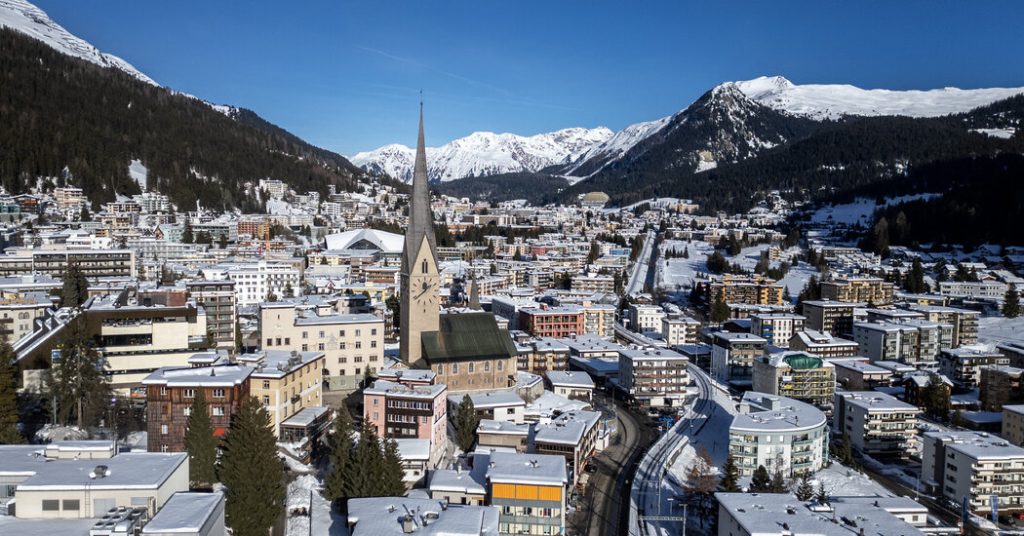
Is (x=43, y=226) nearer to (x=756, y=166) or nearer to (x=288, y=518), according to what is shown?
(x=288, y=518)

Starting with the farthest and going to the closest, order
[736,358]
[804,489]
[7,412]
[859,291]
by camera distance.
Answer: [859,291] < [736,358] < [804,489] < [7,412]

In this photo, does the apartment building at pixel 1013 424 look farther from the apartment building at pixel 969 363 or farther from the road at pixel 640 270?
the road at pixel 640 270

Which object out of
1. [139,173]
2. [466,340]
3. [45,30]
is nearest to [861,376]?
[466,340]

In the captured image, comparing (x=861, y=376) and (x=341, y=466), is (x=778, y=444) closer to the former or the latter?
(x=861, y=376)

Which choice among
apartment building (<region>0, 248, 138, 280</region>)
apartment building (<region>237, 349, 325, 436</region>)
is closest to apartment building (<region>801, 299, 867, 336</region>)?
apartment building (<region>237, 349, 325, 436</region>)

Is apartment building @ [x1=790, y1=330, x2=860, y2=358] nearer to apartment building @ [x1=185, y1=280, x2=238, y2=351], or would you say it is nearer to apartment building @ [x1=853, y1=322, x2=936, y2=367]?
apartment building @ [x1=853, y1=322, x2=936, y2=367]

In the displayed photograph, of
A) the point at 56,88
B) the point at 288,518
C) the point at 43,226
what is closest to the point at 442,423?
the point at 288,518
